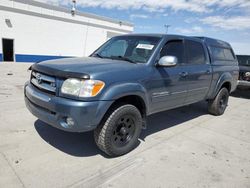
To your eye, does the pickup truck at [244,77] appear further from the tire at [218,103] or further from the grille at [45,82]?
the grille at [45,82]

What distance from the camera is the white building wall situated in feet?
61.1

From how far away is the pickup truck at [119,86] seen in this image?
9.71ft

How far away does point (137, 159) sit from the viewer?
139 inches

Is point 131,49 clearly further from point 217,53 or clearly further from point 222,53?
point 222,53

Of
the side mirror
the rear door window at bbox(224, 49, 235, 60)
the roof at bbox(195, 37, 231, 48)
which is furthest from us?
the rear door window at bbox(224, 49, 235, 60)

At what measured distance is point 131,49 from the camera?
421 centimetres

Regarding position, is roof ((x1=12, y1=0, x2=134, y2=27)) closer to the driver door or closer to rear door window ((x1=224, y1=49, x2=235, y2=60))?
rear door window ((x1=224, y1=49, x2=235, y2=60))

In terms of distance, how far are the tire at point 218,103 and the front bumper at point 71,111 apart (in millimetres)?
4063

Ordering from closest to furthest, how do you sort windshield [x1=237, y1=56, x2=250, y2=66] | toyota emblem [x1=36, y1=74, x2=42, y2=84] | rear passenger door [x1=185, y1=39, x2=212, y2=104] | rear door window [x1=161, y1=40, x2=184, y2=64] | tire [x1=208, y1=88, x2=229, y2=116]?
toyota emblem [x1=36, y1=74, x2=42, y2=84], rear door window [x1=161, y1=40, x2=184, y2=64], rear passenger door [x1=185, y1=39, x2=212, y2=104], tire [x1=208, y1=88, x2=229, y2=116], windshield [x1=237, y1=56, x2=250, y2=66]

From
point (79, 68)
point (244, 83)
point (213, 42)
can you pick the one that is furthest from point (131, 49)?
point (244, 83)

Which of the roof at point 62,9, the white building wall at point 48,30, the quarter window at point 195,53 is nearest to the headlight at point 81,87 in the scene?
the quarter window at point 195,53

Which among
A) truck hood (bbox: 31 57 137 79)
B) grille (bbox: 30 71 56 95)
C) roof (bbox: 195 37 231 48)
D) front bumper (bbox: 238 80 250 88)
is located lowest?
front bumper (bbox: 238 80 250 88)

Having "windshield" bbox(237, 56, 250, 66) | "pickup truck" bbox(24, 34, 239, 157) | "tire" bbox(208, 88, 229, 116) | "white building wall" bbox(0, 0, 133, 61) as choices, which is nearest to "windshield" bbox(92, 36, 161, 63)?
"pickup truck" bbox(24, 34, 239, 157)

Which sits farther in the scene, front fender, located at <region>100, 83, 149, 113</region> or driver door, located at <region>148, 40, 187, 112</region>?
driver door, located at <region>148, 40, 187, 112</region>
